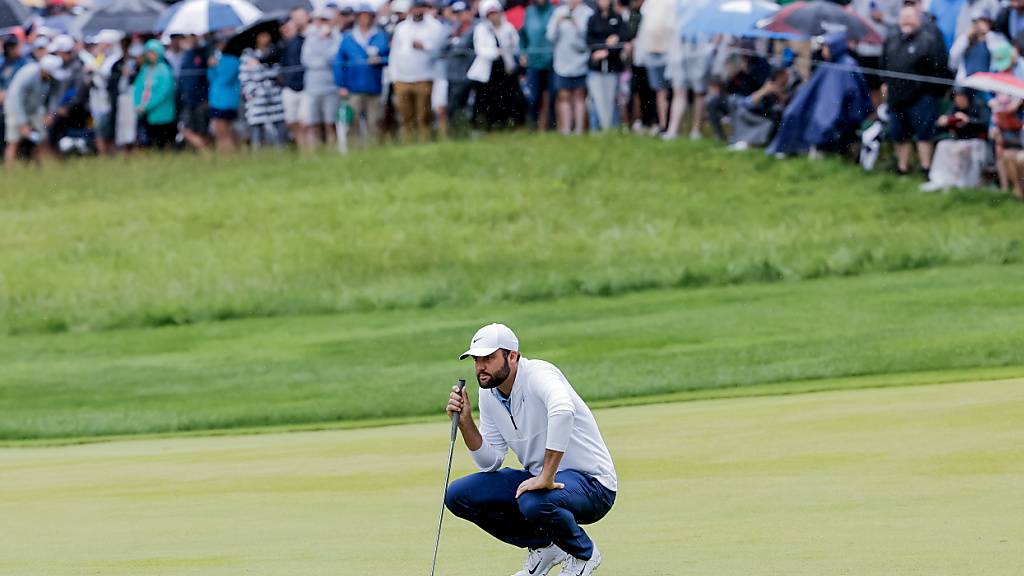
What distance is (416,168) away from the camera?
96.9 ft

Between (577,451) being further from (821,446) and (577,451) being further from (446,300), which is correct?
(446,300)

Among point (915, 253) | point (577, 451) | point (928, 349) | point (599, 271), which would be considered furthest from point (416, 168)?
point (577, 451)

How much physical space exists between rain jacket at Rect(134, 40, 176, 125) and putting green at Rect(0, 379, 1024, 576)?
17.1 metres

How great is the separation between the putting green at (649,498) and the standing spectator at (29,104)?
18025mm

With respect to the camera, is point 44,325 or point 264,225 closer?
point 44,325

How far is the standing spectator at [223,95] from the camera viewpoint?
30.3 metres

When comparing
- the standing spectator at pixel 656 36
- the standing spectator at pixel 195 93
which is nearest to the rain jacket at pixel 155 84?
the standing spectator at pixel 195 93

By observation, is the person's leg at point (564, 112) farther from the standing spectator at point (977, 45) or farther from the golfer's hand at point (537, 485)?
the golfer's hand at point (537, 485)

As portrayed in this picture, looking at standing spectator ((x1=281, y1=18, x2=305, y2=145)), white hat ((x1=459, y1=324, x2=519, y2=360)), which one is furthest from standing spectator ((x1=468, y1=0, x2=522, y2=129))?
white hat ((x1=459, y1=324, x2=519, y2=360))

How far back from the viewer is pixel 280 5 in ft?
107

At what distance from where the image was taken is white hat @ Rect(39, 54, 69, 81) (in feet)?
103

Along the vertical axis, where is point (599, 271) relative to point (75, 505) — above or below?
below

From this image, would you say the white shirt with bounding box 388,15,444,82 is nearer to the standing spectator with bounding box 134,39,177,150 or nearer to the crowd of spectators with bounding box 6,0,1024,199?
the crowd of spectators with bounding box 6,0,1024,199

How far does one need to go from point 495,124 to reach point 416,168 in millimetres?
1481
